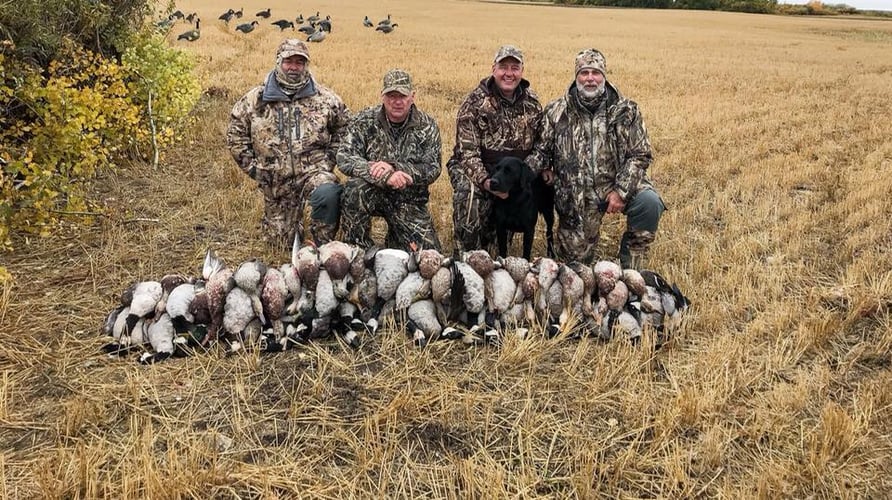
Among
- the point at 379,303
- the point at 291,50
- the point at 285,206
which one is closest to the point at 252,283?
the point at 379,303

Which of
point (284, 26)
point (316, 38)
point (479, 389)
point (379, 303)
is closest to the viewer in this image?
point (479, 389)

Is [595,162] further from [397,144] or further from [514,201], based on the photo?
[397,144]

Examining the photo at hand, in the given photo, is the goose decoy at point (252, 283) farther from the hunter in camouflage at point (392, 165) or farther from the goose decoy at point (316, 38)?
the goose decoy at point (316, 38)

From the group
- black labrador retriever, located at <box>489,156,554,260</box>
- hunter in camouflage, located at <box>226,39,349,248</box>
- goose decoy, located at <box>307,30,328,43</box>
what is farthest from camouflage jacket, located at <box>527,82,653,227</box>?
goose decoy, located at <box>307,30,328,43</box>

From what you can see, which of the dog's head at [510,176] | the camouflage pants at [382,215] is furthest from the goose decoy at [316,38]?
the dog's head at [510,176]

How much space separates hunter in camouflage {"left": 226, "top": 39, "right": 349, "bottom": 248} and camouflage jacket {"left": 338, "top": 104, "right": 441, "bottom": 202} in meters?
0.38

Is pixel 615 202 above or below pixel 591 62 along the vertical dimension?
below

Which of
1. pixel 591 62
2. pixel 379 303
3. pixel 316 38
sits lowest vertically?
pixel 379 303

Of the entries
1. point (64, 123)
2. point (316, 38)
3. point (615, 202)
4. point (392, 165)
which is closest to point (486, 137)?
point (392, 165)

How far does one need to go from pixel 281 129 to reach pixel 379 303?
7.08 ft

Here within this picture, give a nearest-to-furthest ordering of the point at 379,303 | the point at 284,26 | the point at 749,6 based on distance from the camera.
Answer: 1. the point at 379,303
2. the point at 284,26
3. the point at 749,6

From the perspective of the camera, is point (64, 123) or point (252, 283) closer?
point (252, 283)

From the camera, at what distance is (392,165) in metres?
5.00

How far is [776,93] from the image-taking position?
1425 cm
